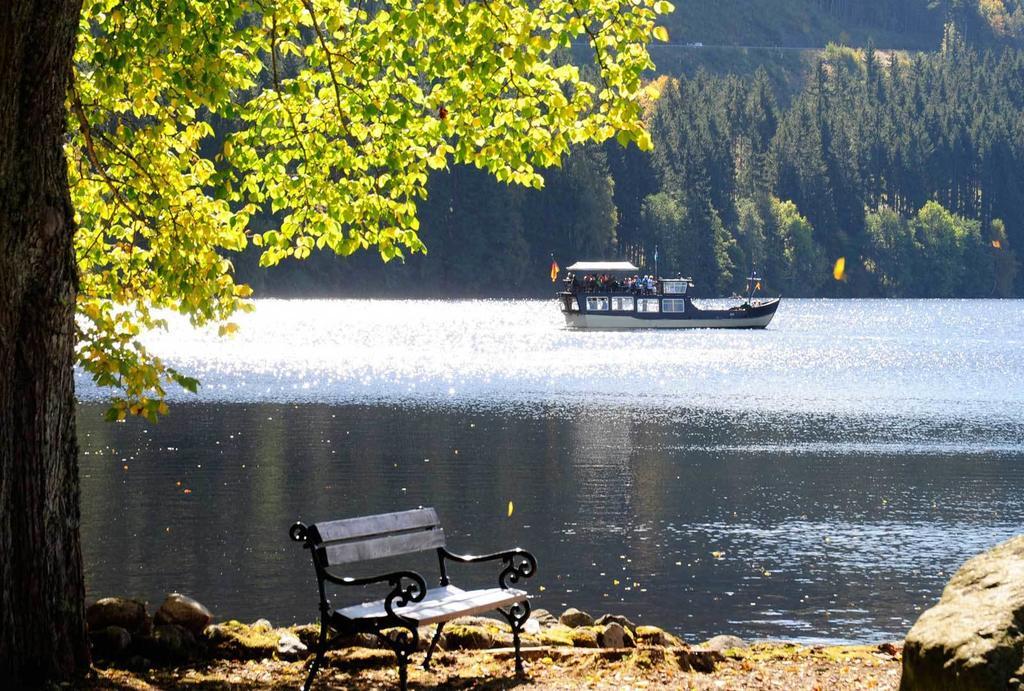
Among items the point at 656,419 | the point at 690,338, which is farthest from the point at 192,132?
the point at 690,338

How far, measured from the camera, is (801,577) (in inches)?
741

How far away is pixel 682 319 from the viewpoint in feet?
365

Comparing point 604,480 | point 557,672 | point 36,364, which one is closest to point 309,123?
point 36,364

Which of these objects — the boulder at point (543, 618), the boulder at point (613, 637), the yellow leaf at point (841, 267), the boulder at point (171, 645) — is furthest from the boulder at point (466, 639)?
the yellow leaf at point (841, 267)

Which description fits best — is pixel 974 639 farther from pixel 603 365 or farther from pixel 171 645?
pixel 603 365

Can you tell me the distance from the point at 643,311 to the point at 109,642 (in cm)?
10222

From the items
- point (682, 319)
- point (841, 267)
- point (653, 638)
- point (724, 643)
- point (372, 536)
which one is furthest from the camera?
point (841, 267)

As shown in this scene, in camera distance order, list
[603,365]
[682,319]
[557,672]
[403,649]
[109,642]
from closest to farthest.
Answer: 1. [403,649]
2. [557,672]
3. [109,642]
4. [603,365]
5. [682,319]

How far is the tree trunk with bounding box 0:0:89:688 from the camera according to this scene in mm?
9148

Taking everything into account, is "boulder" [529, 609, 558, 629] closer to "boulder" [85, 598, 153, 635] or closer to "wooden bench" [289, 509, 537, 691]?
"wooden bench" [289, 509, 537, 691]

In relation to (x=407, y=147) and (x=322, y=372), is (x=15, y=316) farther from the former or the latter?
(x=322, y=372)

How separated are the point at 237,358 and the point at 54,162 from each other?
201 ft

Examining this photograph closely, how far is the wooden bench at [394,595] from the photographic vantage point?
30.6 feet

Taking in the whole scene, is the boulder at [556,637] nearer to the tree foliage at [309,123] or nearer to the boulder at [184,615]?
the boulder at [184,615]
